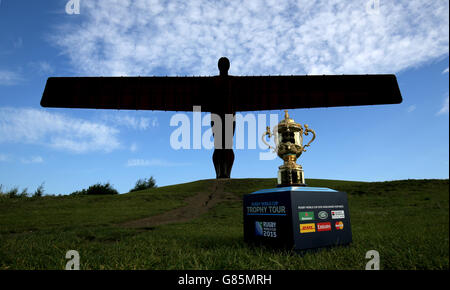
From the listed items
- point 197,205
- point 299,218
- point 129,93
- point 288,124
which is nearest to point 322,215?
point 299,218

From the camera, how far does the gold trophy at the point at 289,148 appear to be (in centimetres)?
265

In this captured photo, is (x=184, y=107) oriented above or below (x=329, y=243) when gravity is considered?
above

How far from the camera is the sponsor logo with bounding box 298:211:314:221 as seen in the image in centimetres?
241

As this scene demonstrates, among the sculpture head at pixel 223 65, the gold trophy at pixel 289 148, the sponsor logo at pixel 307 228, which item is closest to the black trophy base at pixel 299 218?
the sponsor logo at pixel 307 228

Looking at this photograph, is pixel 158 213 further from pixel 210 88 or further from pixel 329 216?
pixel 329 216

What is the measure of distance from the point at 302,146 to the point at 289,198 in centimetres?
72

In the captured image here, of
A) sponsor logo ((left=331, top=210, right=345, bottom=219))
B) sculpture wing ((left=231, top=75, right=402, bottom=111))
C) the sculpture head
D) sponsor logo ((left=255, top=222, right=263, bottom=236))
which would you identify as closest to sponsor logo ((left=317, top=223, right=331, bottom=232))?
sponsor logo ((left=331, top=210, right=345, bottom=219))

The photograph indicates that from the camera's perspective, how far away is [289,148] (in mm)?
2664

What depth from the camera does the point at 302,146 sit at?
277 centimetres

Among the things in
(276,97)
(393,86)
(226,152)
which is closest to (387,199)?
(393,86)

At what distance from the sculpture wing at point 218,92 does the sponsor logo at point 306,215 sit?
454cm

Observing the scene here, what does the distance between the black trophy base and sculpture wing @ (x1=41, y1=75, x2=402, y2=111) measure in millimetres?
4299

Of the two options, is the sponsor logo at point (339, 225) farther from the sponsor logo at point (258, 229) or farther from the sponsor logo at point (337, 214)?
the sponsor logo at point (258, 229)

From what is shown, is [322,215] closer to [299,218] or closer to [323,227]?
[323,227]
